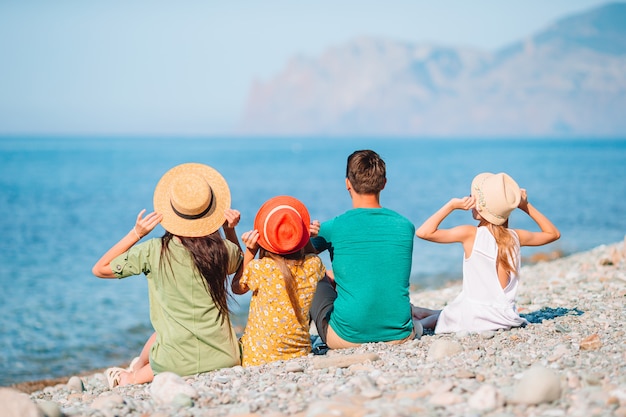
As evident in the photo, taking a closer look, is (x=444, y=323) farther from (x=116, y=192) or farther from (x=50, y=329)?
(x=116, y=192)

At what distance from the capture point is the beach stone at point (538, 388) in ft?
12.5

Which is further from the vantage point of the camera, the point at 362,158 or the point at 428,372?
the point at 362,158

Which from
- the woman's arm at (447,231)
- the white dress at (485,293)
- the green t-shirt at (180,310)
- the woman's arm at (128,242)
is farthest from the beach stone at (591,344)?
the woman's arm at (128,242)

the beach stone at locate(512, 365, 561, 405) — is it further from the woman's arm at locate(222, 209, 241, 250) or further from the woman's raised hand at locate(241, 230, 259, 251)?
the woman's arm at locate(222, 209, 241, 250)

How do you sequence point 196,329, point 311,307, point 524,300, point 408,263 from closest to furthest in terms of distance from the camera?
point 196,329
point 408,263
point 311,307
point 524,300

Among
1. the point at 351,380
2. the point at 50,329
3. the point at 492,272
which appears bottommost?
the point at 50,329

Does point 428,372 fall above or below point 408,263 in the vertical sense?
below

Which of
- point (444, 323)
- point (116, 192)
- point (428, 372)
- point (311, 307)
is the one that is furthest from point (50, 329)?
point (116, 192)

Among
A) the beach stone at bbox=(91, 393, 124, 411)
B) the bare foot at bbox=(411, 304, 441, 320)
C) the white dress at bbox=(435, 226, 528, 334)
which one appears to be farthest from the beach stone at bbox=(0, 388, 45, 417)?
the bare foot at bbox=(411, 304, 441, 320)

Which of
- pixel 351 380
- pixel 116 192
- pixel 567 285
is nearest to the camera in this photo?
pixel 351 380

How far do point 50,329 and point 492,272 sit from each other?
8.21 m

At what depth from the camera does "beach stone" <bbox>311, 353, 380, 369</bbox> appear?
5082mm

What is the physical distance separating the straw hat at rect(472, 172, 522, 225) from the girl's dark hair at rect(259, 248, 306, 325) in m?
1.59

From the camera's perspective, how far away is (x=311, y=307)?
6039 millimetres
